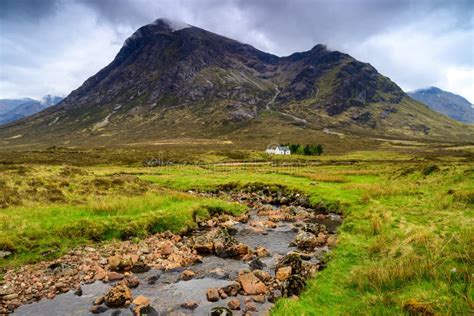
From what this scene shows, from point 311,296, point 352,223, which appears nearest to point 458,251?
point 311,296

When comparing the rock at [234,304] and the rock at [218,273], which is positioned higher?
the rock at [234,304]

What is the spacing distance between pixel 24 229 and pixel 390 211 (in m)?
28.5

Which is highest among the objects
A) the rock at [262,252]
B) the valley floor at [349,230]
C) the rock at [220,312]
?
the valley floor at [349,230]

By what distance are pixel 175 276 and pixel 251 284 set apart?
5.12 meters

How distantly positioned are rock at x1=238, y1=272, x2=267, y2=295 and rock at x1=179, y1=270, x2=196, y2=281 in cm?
326

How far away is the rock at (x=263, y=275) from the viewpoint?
62.2 ft

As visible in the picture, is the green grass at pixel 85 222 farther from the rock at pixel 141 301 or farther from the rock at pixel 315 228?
the rock at pixel 315 228

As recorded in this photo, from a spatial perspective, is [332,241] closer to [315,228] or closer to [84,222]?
[315,228]

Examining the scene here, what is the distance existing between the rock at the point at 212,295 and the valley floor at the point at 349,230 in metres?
3.94

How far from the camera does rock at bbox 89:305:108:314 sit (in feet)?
52.1

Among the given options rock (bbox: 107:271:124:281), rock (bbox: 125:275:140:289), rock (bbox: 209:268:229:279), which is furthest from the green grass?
rock (bbox: 209:268:229:279)

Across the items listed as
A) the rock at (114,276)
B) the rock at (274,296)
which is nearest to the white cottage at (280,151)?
the rock at (114,276)

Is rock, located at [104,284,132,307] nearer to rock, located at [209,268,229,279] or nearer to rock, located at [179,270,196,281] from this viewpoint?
rock, located at [179,270,196,281]

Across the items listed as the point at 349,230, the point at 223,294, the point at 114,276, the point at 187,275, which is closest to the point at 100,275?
the point at 114,276
